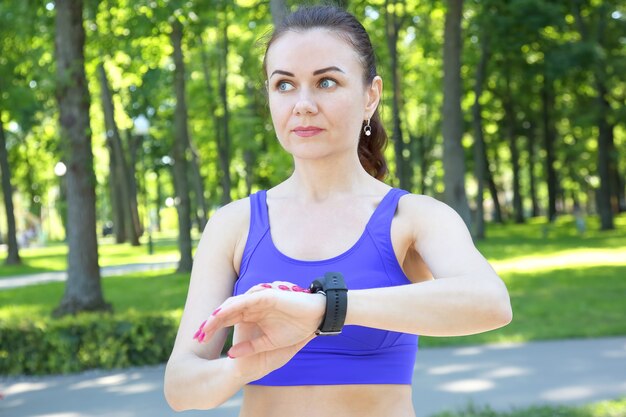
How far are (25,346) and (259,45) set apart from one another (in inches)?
430

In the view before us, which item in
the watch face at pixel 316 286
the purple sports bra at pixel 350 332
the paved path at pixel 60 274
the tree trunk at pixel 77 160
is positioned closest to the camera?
the watch face at pixel 316 286

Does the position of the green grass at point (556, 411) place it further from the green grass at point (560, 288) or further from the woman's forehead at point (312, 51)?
the woman's forehead at point (312, 51)

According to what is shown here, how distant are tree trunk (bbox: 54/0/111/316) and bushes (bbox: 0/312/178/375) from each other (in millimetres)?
2855

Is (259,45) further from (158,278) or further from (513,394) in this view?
(158,278)

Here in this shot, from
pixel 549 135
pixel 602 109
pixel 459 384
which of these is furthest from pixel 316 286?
pixel 549 135

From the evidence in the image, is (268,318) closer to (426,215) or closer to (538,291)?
Answer: (426,215)

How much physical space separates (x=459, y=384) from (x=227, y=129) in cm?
2076

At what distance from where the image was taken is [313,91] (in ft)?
7.12

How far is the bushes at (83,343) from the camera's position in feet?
41.1

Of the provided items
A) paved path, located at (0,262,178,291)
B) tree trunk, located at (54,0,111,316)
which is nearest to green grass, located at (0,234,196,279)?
paved path, located at (0,262,178,291)

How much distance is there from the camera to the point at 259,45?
2.62 meters

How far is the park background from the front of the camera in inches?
545

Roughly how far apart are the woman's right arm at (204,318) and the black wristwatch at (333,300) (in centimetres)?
23

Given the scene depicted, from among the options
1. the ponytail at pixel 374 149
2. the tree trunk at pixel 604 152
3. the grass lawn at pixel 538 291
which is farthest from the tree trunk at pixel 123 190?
Answer: the ponytail at pixel 374 149
